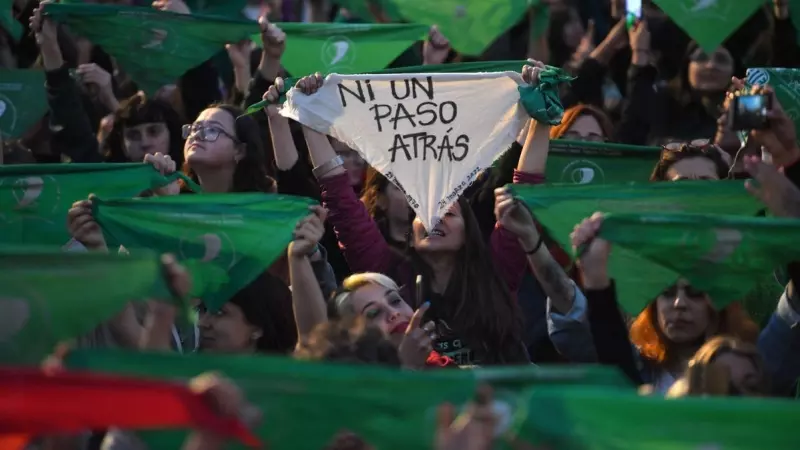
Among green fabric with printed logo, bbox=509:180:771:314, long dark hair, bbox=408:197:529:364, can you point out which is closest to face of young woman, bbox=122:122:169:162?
long dark hair, bbox=408:197:529:364

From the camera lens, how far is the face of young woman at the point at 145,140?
8664mm

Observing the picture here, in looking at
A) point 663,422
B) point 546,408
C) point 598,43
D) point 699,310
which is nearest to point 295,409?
point 546,408

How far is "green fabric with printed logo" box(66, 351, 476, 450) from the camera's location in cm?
461

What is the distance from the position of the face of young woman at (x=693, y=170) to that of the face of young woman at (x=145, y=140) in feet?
7.95

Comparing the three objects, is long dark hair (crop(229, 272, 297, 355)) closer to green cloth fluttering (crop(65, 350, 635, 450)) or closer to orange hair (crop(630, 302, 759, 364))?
orange hair (crop(630, 302, 759, 364))

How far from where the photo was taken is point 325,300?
7.14 metres

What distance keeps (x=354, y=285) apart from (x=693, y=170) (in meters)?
1.77

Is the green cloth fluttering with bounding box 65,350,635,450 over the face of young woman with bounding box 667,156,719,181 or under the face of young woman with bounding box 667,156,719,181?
over

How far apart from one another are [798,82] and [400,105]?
169 cm

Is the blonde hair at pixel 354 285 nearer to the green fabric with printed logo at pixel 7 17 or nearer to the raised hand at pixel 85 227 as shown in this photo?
the raised hand at pixel 85 227

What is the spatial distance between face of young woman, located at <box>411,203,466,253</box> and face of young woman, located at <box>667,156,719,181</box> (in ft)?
3.24

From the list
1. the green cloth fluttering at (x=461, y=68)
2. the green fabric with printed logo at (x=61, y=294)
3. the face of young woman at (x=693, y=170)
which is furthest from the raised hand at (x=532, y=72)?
the green fabric with printed logo at (x=61, y=294)

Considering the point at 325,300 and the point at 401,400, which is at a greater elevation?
the point at 401,400

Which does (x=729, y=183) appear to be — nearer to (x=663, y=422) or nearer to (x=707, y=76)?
(x=707, y=76)
